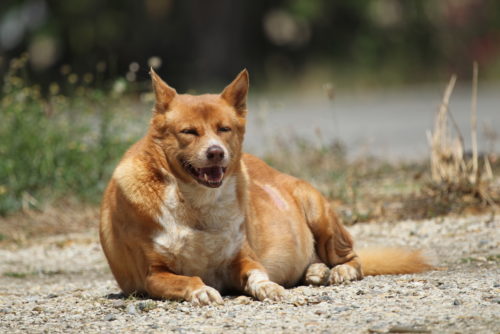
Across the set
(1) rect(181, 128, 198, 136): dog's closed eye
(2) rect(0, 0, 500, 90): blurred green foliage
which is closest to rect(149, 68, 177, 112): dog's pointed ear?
(1) rect(181, 128, 198, 136): dog's closed eye

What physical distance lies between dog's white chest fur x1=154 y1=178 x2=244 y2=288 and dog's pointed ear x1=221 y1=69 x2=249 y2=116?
476 millimetres

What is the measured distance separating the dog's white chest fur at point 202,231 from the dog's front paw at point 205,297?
29 cm

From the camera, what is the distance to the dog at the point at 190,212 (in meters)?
5.32

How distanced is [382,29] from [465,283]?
21.4 m

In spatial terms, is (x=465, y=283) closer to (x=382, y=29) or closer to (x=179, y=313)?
(x=179, y=313)

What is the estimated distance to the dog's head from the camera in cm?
527

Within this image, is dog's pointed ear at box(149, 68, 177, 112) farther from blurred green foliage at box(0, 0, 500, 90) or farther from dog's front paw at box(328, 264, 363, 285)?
blurred green foliage at box(0, 0, 500, 90)

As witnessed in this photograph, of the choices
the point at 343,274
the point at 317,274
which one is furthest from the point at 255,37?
the point at 343,274

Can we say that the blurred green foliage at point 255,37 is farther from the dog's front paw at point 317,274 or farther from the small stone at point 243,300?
the small stone at point 243,300

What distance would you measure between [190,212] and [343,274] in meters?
1.17

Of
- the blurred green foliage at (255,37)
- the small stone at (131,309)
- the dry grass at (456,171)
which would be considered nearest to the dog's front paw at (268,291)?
the small stone at (131,309)

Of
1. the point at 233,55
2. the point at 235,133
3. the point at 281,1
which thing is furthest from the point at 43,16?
the point at 235,133

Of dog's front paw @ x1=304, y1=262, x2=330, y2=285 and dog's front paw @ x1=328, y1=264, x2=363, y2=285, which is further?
dog's front paw @ x1=304, y1=262, x2=330, y2=285

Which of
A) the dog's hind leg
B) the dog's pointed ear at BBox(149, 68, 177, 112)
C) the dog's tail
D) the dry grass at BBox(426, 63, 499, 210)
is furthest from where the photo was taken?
the dry grass at BBox(426, 63, 499, 210)
